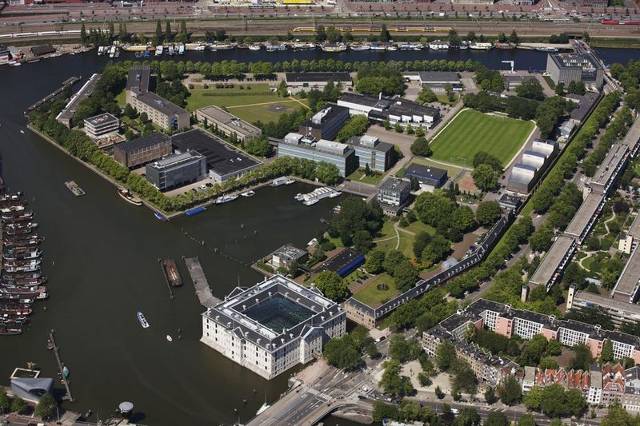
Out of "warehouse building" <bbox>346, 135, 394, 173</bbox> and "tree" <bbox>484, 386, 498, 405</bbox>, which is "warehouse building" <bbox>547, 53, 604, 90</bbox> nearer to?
"warehouse building" <bbox>346, 135, 394, 173</bbox>

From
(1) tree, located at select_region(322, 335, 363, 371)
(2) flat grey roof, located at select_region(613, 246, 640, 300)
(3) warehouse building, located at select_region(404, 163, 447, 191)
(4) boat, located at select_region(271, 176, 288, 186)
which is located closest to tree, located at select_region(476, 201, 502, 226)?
(3) warehouse building, located at select_region(404, 163, 447, 191)

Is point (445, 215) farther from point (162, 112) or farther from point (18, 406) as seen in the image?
point (18, 406)

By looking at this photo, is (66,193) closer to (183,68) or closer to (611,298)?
(183,68)

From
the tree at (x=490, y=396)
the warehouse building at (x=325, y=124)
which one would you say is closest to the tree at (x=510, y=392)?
the tree at (x=490, y=396)

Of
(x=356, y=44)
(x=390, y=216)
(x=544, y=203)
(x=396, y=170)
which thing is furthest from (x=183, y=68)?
(x=544, y=203)

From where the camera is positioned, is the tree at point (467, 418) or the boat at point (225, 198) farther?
the boat at point (225, 198)

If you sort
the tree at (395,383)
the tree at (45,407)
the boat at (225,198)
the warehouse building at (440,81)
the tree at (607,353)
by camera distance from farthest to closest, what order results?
1. the warehouse building at (440,81)
2. the boat at (225,198)
3. the tree at (607,353)
4. the tree at (395,383)
5. the tree at (45,407)

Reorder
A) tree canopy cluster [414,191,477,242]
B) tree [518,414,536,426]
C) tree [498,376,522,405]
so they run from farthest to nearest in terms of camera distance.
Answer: tree canopy cluster [414,191,477,242]
tree [498,376,522,405]
tree [518,414,536,426]

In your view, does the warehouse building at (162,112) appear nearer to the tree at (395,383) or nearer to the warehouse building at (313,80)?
the warehouse building at (313,80)

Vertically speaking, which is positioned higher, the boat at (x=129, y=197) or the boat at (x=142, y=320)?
the boat at (x=129, y=197)
